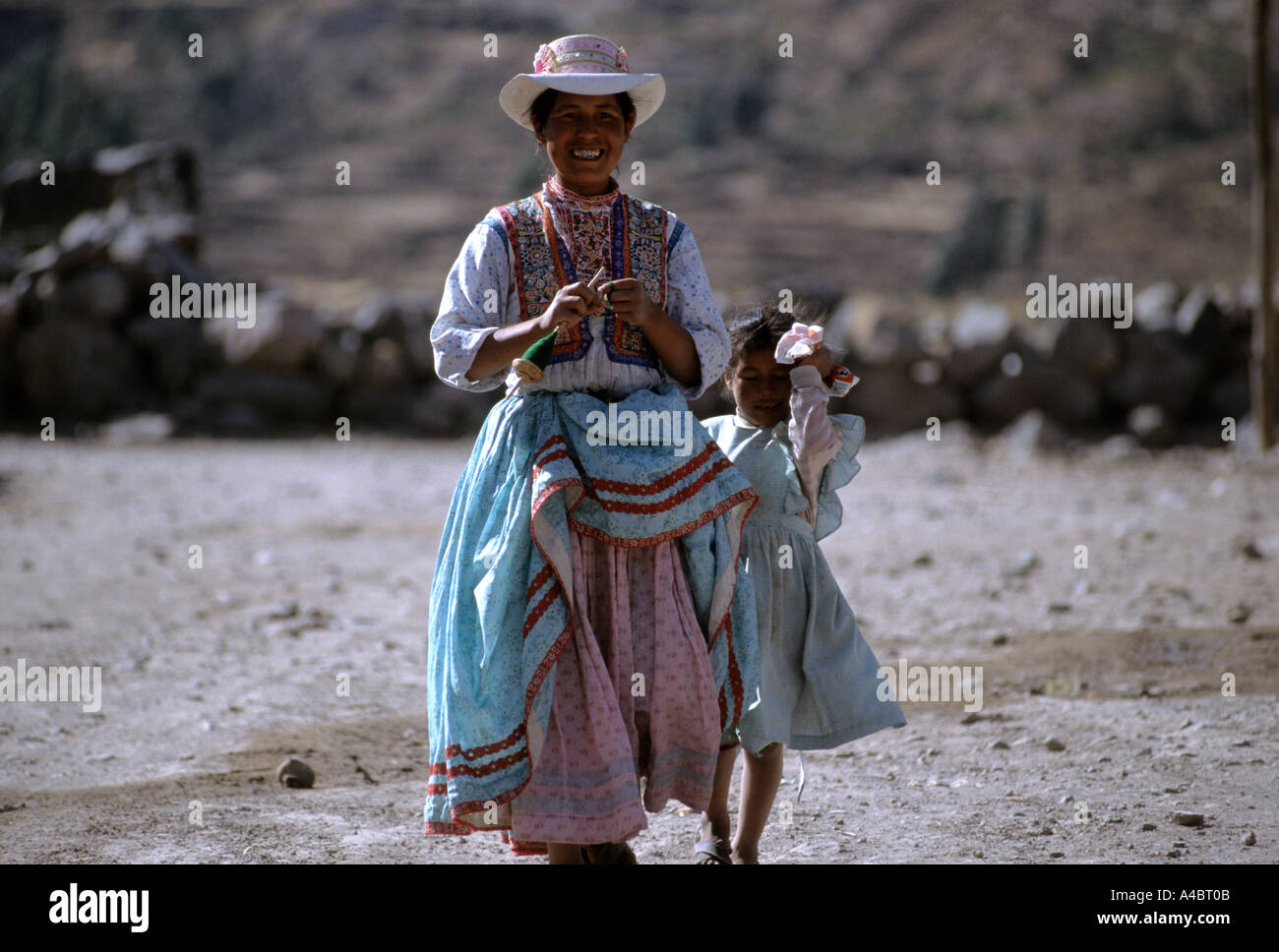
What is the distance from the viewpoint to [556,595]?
122 inches

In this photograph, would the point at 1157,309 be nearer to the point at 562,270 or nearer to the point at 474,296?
the point at 562,270

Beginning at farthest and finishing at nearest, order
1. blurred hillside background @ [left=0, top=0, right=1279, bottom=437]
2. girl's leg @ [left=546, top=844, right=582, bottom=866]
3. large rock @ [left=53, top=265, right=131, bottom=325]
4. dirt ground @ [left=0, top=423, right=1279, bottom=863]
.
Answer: blurred hillside background @ [left=0, top=0, right=1279, bottom=437] → large rock @ [left=53, top=265, right=131, bottom=325] → dirt ground @ [left=0, top=423, right=1279, bottom=863] → girl's leg @ [left=546, top=844, right=582, bottom=866]

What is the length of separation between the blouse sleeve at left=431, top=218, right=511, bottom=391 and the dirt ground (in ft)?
4.18

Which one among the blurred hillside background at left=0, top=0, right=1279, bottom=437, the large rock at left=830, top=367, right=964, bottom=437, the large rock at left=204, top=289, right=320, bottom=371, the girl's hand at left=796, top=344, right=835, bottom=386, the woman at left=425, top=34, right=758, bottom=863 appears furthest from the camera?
the blurred hillside background at left=0, top=0, right=1279, bottom=437

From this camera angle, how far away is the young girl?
134 inches

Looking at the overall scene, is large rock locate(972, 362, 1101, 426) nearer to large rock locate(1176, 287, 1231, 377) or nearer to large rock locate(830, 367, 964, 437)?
large rock locate(830, 367, 964, 437)

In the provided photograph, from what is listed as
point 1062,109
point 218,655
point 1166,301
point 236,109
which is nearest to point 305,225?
point 236,109

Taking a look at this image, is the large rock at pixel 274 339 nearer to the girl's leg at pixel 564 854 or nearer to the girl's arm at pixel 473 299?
the girl's arm at pixel 473 299

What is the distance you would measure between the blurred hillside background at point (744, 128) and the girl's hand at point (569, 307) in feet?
72.7

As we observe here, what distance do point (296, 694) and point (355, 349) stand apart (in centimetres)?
863

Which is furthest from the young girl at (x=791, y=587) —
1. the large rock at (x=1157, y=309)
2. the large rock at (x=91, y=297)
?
the large rock at (x=91, y=297)

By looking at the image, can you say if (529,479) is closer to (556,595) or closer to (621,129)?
(556,595)

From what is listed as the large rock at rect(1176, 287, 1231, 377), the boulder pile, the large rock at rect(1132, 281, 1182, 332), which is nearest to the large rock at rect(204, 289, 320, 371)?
the boulder pile

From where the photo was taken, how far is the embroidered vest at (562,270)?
125 inches
